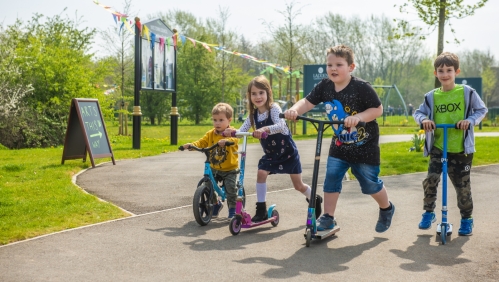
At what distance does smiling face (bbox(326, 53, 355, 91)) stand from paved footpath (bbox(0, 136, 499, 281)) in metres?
1.46

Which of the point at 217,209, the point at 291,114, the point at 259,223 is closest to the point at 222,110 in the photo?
the point at 217,209

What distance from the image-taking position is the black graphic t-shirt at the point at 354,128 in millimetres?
5449

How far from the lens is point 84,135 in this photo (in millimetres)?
11297

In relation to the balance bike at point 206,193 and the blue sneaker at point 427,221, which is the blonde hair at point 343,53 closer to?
the balance bike at point 206,193

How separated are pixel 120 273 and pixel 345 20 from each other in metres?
61.5

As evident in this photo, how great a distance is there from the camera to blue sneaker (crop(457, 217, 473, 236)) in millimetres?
5824

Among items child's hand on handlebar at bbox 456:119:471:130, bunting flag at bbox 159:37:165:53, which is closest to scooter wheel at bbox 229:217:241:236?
child's hand on handlebar at bbox 456:119:471:130

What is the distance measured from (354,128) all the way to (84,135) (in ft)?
23.0

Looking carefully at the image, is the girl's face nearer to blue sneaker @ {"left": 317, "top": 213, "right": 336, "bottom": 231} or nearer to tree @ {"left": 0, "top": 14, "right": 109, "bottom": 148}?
blue sneaker @ {"left": 317, "top": 213, "right": 336, "bottom": 231}

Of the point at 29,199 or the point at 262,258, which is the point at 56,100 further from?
the point at 262,258

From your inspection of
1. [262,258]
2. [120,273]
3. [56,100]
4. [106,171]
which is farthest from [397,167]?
[56,100]

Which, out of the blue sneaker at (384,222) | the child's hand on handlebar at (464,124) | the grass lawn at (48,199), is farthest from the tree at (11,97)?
the child's hand on handlebar at (464,124)

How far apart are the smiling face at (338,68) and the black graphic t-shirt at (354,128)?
10cm

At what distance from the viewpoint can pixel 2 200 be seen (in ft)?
24.9
